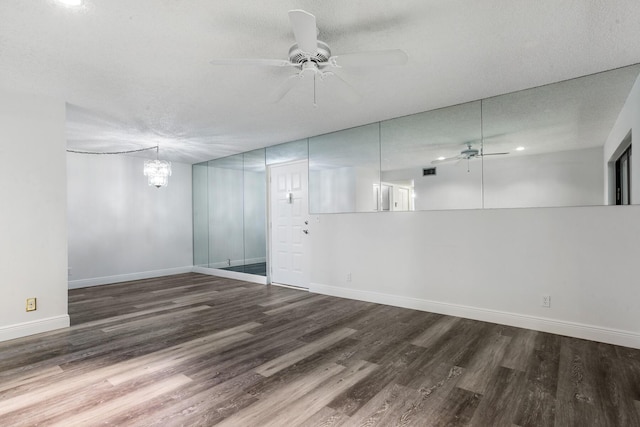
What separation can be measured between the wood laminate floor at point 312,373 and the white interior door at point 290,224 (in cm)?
167

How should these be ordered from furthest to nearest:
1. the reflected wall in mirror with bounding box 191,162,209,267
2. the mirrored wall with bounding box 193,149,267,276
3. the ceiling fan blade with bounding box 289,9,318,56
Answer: the reflected wall in mirror with bounding box 191,162,209,267, the mirrored wall with bounding box 193,149,267,276, the ceiling fan blade with bounding box 289,9,318,56

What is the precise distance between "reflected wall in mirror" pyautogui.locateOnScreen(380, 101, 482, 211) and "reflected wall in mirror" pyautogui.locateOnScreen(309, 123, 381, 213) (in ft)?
0.58

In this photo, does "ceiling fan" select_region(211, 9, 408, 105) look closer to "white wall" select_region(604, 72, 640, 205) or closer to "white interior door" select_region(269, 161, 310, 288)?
"white wall" select_region(604, 72, 640, 205)

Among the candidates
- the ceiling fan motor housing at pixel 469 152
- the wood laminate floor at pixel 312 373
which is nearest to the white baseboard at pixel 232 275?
the wood laminate floor at pixel 312 373

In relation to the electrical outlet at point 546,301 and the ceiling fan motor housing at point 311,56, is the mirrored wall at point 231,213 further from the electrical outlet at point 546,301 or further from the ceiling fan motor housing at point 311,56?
the electrical outlet at point 546,301

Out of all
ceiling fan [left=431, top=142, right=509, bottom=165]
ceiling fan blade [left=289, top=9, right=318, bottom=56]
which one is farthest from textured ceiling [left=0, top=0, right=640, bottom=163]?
ceiling fan [left=431, top=142, right=509, bottom=165]

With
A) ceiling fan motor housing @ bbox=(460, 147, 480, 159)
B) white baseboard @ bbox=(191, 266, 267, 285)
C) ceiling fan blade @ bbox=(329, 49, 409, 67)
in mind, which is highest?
ceiling fan blade @ bbox=(329, 49, 409, 67)

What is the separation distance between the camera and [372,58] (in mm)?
2160

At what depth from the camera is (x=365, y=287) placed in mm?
4746

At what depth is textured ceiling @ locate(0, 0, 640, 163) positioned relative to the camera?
2.10m

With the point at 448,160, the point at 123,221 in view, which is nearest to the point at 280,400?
the point at 448,160

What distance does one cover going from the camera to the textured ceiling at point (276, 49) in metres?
2.10

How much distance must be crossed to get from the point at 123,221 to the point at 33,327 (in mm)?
3421

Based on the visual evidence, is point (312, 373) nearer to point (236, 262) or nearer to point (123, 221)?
point (236, 262)
